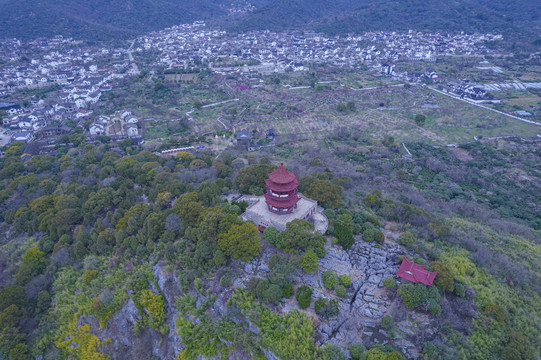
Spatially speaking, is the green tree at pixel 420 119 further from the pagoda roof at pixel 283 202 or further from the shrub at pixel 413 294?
the shrub at pixel 413 294

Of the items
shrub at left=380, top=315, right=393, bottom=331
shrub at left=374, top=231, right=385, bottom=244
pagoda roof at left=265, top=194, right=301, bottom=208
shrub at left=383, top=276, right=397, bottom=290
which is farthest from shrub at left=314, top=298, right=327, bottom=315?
pagoda roof at left=265, top=194, right=301, bottom=208

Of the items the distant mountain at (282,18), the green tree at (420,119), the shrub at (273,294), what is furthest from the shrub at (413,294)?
the distant mountain at (282,18)

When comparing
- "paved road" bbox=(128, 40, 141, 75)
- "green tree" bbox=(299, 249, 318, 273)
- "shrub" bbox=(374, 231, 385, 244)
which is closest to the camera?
"green tree" bbox=(299, 249, 318, 273)

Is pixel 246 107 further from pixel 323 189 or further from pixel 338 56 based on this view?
pixel 338 56

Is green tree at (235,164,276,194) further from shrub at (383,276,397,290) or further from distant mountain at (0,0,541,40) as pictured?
distant mountain at (0,0,541,40)

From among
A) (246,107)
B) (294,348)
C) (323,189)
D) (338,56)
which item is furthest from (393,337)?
(338,56)

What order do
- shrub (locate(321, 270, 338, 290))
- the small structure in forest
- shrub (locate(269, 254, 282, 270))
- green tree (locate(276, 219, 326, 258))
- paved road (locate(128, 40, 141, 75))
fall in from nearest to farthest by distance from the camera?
shrub (locate(321, 270, 338, 290))
shrub (locate(269, 254, 282, 270))
green tree (locate(276, 219, 326, 258))
the small structure in forest
paved road (locate(128, 40, 141, 75))

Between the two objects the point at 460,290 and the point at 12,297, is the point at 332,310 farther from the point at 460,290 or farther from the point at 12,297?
the point at 12,297
